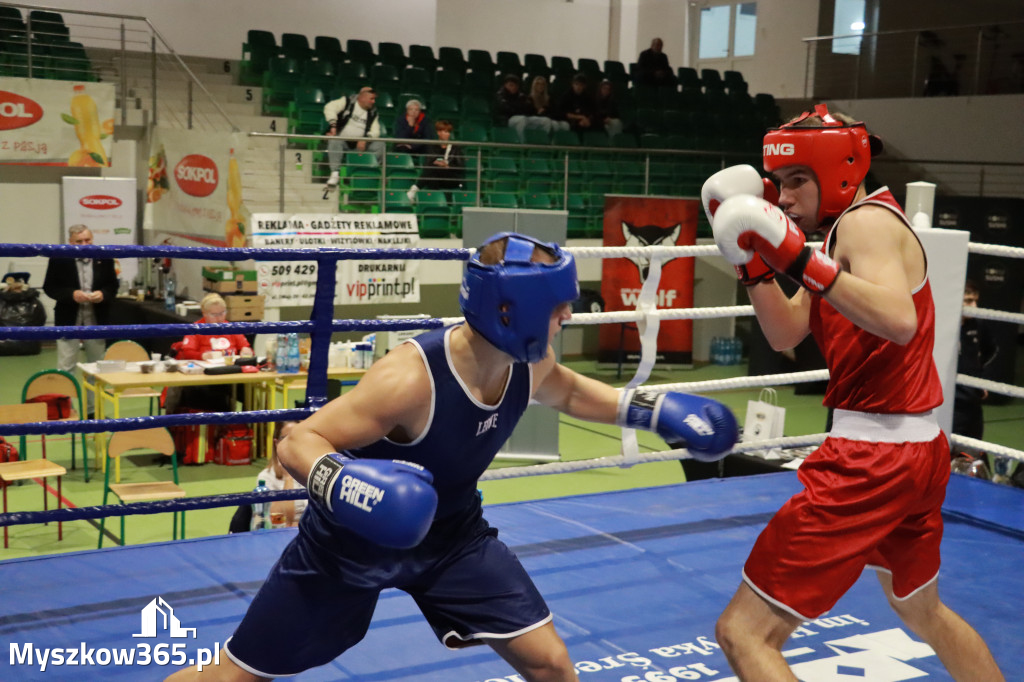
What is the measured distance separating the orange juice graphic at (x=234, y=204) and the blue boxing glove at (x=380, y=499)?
7058 mm

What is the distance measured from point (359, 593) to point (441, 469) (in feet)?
0.85

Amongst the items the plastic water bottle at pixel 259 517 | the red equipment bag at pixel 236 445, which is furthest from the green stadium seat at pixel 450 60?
the plastic water bottle at pixel 259 517

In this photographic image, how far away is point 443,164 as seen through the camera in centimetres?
980

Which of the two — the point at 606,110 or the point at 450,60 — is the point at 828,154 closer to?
the point at 606,110

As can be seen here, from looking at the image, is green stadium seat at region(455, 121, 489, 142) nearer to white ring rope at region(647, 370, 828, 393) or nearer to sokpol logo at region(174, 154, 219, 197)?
sokpol logo at region(174, 154, 219, 197)

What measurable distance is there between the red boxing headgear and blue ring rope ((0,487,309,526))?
1.72 meters

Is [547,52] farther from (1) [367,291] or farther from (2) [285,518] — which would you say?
(2) [285,518]

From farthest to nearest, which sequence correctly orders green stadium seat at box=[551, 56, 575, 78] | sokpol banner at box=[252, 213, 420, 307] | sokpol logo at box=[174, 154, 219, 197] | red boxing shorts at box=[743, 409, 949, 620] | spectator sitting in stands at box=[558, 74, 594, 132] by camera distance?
green stadium seat at box=[551, 56, 575, 78], spectator sitting in stands at box=[558, 74, 594, 132], sokpol logo at box=[174, 154, 219, 197], sokpol banner at box=[252, 213, 420, 307], red boxing shorts at box=[743, 409, 949, 620]

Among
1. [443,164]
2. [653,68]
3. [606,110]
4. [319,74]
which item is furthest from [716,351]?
[319,74]

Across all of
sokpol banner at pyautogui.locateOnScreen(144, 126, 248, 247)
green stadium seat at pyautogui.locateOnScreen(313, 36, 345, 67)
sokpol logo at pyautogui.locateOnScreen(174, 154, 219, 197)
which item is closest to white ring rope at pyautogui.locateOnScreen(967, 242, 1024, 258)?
sokpol banner at pyautogui.locateOnScreen(144, 126, 248, 247)

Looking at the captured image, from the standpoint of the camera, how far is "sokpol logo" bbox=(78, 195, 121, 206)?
916 centimetres

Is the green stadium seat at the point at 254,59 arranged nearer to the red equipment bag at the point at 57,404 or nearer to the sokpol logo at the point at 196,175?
the sokpol logo at the point at 196,175

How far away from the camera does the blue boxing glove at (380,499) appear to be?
148cm

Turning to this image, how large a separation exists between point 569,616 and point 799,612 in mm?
986
